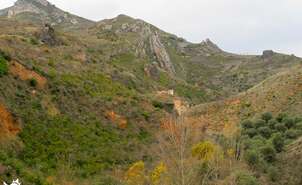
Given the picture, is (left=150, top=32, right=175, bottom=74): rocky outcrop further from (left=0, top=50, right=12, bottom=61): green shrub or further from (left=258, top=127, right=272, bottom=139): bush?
(left=0, top=50, right=12, bottom=61): green shrub

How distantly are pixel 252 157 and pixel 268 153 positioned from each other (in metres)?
3.08

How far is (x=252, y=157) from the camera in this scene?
39906 mm

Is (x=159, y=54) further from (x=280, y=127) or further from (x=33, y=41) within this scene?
(x=280, y=127)

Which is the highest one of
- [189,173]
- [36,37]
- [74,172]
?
[36,37]

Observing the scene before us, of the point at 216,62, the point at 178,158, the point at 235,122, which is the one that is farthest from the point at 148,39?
the point at 178,158

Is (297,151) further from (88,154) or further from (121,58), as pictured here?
(121,58)

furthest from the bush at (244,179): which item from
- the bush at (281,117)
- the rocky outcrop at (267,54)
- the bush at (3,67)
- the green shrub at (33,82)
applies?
the rocky outcrop at (267,54)

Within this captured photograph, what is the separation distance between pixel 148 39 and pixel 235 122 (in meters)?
61.1

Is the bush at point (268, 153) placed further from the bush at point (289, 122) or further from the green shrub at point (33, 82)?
the green shrub at point (33, 82)

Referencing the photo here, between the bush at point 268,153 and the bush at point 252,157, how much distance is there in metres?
1.97

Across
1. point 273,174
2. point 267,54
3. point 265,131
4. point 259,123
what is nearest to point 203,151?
point 273,174

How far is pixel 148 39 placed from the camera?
372 ft

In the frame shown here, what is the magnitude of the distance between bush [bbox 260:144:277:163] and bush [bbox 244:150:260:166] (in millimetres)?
1972

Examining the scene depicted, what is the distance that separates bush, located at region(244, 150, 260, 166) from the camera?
39.8 metres
